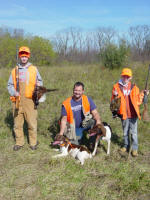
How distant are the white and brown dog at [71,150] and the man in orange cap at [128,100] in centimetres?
117

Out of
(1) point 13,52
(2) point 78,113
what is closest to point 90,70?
(1) point 13,52

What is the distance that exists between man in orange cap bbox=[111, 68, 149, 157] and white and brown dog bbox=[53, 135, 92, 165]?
3.83 ft

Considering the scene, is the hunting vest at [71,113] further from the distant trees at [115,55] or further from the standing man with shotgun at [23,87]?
the distant trees at [115,55]

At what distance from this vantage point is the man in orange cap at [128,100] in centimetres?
498

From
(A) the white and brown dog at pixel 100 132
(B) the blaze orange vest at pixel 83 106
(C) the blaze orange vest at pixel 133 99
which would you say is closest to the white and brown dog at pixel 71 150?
(A) the white and brown dog at pixel 100 132

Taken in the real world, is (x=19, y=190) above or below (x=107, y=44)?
below

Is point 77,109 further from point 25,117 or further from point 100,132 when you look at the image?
point 25,117

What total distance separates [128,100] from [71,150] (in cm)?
175

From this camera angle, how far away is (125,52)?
14109 millimetres

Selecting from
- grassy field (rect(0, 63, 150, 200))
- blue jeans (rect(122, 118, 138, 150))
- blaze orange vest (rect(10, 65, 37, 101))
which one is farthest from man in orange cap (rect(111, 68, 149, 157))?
blaze orange vest (rect(10, 65, 37, 101))

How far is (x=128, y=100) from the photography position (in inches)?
202

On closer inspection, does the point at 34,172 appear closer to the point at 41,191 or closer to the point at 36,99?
the point at 41,191

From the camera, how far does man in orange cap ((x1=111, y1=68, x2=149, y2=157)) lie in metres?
4.98

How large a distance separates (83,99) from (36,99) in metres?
1.12
